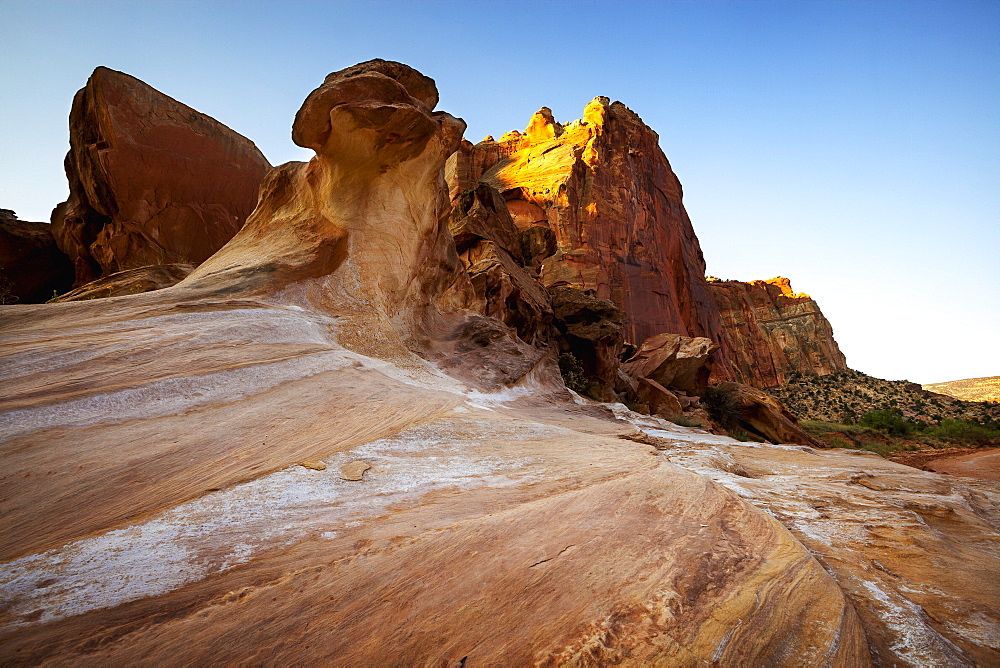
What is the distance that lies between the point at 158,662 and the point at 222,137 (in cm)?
1457

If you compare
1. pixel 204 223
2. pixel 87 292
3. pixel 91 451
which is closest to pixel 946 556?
pixel 91 451

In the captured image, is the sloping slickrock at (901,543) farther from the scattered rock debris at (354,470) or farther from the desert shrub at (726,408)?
the desert shrub at (726,408)

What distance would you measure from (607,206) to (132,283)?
2893cm

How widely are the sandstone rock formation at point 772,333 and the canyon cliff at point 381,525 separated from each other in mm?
52370

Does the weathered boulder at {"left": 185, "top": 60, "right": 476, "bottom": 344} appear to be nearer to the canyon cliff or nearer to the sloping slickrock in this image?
the canyon cliff

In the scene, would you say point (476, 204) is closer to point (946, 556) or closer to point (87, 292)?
point (87, 292)

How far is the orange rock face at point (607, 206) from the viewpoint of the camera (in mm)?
29312

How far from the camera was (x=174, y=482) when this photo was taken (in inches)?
85.6

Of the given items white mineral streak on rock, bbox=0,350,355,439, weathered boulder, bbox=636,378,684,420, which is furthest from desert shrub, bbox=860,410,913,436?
white mineral streak on rock, bbox=0,350,355,439

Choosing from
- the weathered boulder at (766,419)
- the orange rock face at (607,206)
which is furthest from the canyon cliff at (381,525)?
the orange rock face at (607,206)

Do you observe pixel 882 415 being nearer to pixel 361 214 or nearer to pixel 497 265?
pixel 497 265

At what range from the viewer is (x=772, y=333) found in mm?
53750

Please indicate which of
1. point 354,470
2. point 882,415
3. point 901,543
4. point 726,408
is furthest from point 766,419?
point 354,470

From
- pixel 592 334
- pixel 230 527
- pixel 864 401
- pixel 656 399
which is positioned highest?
pixel 592 334
